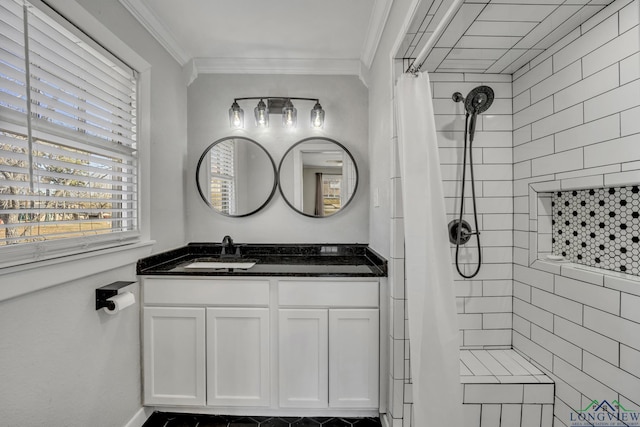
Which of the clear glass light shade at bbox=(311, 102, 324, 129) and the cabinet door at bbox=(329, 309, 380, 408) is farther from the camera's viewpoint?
the clear glass light shade at bbox=(311, 102, 324, 129)

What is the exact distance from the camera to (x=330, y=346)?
5.44 feet

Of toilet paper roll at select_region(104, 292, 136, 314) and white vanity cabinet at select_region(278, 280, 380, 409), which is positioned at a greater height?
toilet paper roll at select_region(104, 292, 136, 314)

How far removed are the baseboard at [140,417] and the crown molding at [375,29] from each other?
265 centimetres

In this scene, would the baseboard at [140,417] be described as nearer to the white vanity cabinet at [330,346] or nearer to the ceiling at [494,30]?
the white vanity cabinet at [330,346]

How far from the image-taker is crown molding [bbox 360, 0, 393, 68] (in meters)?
1.59

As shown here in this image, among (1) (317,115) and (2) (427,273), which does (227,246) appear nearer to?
(1) (317,115)

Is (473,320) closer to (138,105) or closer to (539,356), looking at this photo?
(539,356)

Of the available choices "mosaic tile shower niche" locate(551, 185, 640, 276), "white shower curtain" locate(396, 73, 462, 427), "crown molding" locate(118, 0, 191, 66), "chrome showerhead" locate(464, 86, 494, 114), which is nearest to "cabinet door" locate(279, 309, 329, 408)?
"white shower curtain" locate(396, 73, 462, 427)

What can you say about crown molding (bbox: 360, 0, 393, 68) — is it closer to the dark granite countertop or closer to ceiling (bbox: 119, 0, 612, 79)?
ceiling (bbox: 119, 0, 612, 79)

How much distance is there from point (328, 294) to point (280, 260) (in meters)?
0.54

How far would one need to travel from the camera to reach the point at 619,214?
1.22m

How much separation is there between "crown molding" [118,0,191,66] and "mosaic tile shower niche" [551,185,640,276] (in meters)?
2.51

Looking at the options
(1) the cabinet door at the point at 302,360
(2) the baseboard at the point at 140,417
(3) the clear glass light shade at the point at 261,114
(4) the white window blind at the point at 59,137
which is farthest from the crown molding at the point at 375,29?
(2) the baseboard at the point at 140,417

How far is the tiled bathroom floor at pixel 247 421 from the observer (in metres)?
1.67
